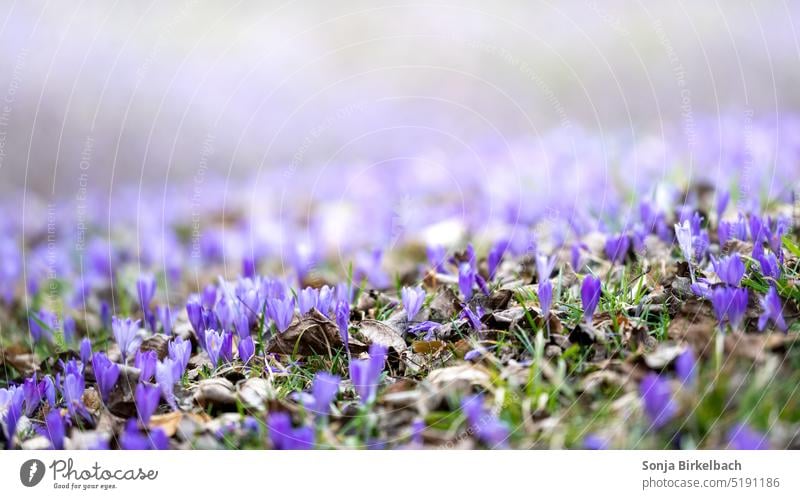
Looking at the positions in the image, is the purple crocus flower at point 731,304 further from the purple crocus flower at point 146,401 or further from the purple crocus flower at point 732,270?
the purple crocus flower at point 146,401

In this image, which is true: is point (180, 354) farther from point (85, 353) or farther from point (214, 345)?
point (85, 353)

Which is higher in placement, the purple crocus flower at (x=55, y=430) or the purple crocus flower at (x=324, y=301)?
the purple crocus flower at (x=324, y=301)

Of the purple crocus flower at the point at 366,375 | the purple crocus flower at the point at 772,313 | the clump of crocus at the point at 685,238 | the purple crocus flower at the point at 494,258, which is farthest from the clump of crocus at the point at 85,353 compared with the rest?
the purple crocus flower at the point at 772,313

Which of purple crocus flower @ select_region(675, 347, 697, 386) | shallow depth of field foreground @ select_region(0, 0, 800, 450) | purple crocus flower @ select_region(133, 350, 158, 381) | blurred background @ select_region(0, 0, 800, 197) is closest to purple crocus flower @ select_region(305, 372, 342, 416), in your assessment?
shallow depth of field foreground @ select_region(0, 0, 800, 450)

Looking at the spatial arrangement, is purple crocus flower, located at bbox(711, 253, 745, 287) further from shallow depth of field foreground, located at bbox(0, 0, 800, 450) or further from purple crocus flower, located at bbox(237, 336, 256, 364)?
purple crocus flower, located at bbox(237, 336, 256, 364)

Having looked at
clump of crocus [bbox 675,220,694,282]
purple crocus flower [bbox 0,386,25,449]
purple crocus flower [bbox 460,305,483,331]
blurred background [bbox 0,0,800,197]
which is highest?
blurred background [bbox 0,0,800,197]

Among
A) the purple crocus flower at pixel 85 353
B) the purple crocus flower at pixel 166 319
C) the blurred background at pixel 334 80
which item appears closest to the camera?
the purple crocus flower at pixel 85 353

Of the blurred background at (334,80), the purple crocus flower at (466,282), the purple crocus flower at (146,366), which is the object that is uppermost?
the blurred background at (334,80)
